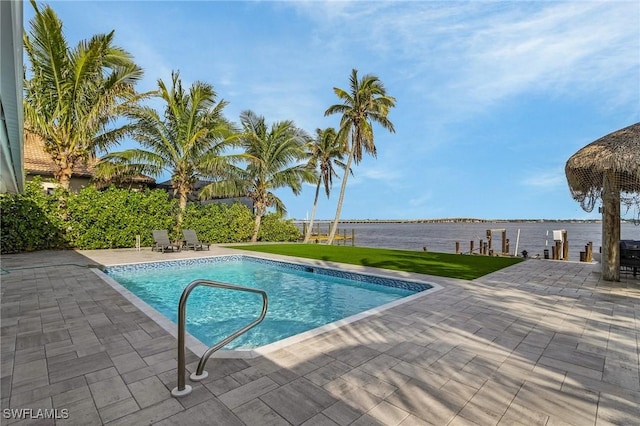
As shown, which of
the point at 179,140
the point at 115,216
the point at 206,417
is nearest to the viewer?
the point at 206,417

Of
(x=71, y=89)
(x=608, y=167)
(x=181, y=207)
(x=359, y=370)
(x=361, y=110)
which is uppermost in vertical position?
(x=361, y=110)

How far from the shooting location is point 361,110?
2017cm

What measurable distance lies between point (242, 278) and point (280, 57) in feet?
47.8

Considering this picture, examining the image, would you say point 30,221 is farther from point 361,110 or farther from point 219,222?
point 361,110

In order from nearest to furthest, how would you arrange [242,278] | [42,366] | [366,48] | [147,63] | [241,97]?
[42,366], [242,278], [147,63], [366,48], [241,97]

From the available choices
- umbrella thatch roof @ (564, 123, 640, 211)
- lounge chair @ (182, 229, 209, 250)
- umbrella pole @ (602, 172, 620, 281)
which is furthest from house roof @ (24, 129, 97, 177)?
umbrella pole @ (602, 172, 620, 281)

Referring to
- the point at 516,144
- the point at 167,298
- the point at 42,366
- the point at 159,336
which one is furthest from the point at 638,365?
the point at 516,144

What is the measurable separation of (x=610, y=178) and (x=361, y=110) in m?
14.6

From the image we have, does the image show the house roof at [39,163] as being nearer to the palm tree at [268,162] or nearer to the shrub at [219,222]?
the shrub at [219,222]

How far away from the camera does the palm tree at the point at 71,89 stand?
35.8ft

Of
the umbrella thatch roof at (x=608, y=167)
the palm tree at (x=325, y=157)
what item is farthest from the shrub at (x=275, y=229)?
the umbrella thatch roof at (x=608, y=167)

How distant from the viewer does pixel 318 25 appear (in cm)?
1552

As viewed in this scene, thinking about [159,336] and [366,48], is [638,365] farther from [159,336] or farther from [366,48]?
[366,48]

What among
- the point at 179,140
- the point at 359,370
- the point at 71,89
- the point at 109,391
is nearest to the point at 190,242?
the point at 179,140
